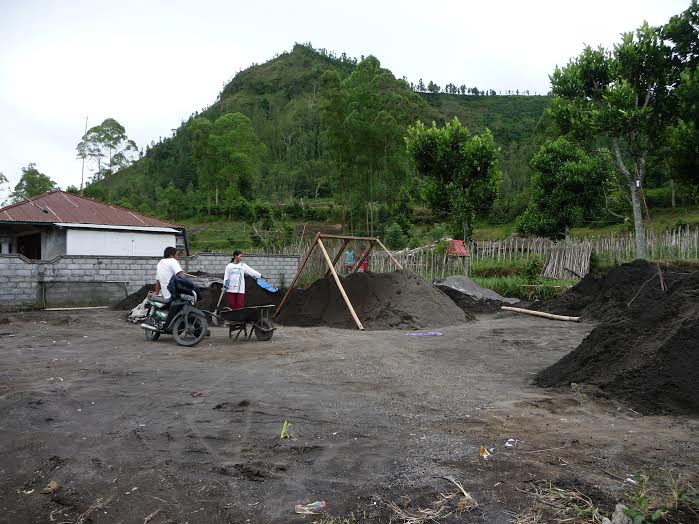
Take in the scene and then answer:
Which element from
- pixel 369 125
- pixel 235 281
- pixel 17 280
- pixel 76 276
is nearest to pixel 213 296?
pixel 76 276

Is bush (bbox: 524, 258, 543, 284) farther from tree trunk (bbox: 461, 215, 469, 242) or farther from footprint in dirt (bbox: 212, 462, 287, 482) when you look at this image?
footprint in dirt (bbox: 212, 462, 287, 482)

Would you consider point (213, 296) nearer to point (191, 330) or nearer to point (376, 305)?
point (376, 305)

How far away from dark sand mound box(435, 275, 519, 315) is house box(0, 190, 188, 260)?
38.8 ft

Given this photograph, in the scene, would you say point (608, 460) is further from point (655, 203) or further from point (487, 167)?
point (655, 203)

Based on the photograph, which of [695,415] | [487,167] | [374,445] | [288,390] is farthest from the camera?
[487,167]

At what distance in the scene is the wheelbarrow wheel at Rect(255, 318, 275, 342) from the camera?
9220 mm

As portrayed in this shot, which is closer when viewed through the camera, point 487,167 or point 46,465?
point 46,465

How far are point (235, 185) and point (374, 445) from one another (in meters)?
48.5

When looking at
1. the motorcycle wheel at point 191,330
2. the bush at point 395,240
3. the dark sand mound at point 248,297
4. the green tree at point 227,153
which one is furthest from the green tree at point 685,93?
the green tree at point 227,153

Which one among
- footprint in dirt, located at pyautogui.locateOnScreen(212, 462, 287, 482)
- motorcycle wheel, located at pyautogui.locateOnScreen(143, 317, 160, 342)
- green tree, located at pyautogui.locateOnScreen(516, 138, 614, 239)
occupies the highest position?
green tree, located at pyautogui.locateOnScreen(516, 138, 614, 239)

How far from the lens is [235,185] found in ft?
165

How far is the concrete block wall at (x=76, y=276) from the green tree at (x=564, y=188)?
1289 centimetres

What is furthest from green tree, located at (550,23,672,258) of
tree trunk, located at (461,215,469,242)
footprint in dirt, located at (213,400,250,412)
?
footprint in dirt, located at (213,400,250,412)

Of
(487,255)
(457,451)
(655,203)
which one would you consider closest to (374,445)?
(457,451)
